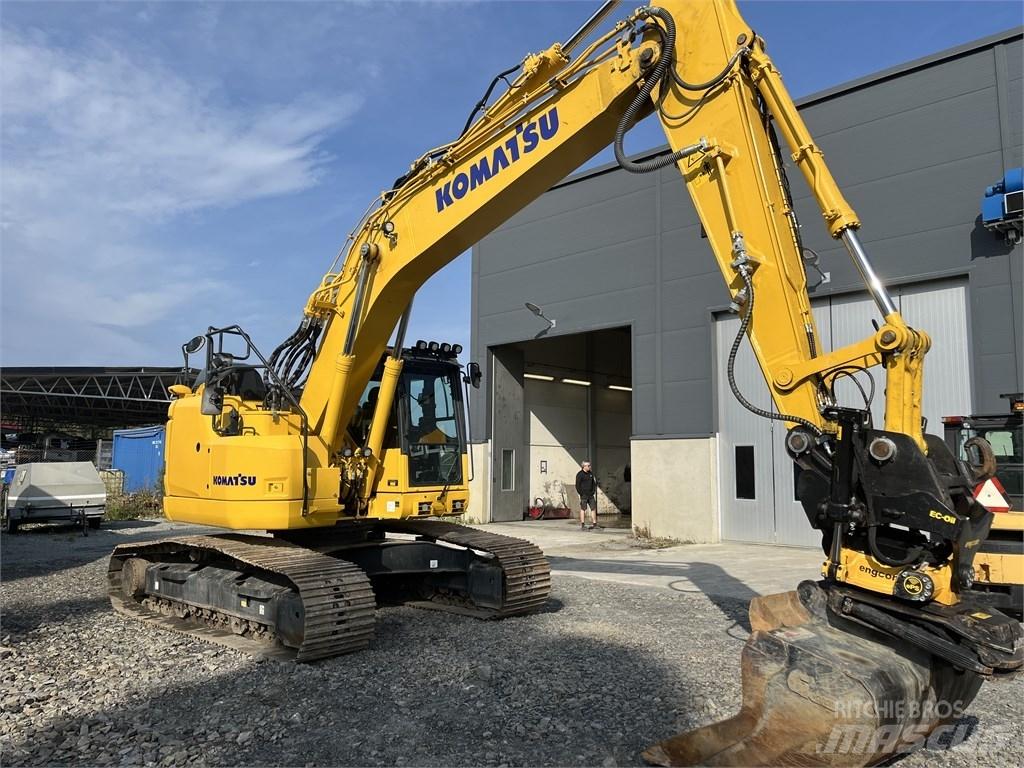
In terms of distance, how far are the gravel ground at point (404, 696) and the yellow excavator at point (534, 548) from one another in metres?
0.50

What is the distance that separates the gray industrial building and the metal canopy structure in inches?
549

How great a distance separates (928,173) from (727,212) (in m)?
10.2

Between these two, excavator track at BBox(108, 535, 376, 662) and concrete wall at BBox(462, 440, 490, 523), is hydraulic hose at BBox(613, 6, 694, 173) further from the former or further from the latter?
concrete wall at BBox(462, 440, 490, 523)

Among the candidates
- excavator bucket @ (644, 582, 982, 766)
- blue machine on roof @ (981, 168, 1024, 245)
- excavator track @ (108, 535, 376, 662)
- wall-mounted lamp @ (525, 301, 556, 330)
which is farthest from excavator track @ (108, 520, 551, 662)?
wall-mounted lamp @ (525, 301, 556, 330)

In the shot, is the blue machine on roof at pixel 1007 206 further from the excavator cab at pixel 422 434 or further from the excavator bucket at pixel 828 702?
the excavator bucket at pixel 828 702

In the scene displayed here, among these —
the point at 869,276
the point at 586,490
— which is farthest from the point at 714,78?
the point at 586,490

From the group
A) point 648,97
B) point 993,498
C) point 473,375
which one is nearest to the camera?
point 648,97

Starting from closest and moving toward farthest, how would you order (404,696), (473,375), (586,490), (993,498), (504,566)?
(404,696) < (504,566) < (993,498) < (473,375) < (586,490)

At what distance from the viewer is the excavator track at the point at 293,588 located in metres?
6.34

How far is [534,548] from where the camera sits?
27.5 feet

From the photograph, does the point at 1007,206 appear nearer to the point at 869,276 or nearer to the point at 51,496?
the point at 869,276

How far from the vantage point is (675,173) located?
16.9m

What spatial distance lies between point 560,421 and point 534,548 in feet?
48.8

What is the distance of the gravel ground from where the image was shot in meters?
4.52
